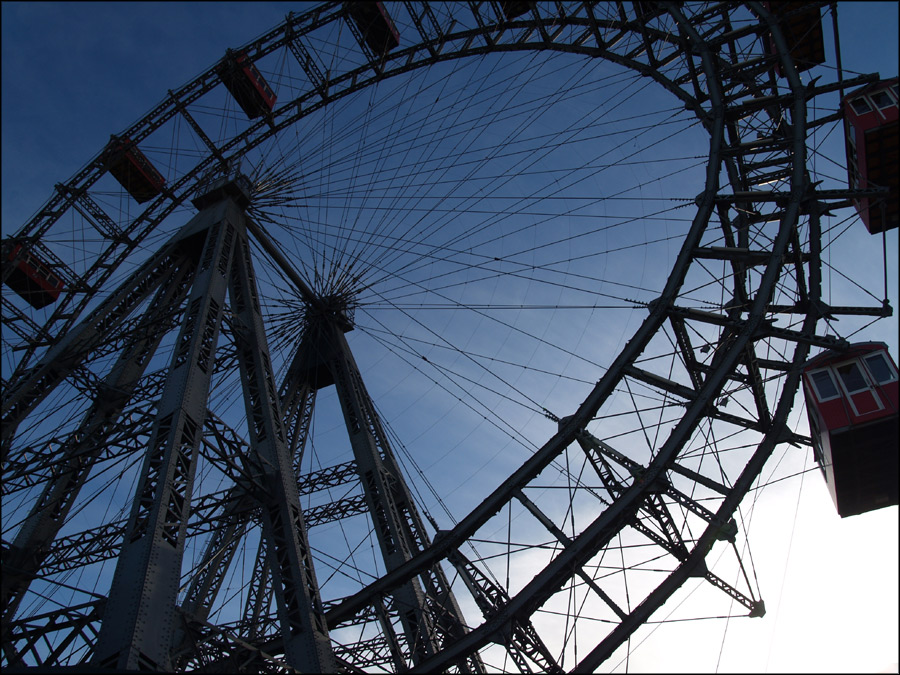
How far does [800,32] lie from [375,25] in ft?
41.0

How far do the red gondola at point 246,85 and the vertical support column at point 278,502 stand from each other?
928 cm

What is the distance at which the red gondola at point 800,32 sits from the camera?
763 inches

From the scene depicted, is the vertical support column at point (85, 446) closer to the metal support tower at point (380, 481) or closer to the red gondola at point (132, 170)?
the metal support tower at point (380, 481)

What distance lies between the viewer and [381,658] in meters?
14.9

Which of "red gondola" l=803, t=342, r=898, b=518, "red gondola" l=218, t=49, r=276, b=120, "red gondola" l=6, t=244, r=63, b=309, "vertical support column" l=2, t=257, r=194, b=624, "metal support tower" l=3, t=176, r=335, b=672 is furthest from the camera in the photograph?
"red gondola" l=218, t=49, r=276, b=120

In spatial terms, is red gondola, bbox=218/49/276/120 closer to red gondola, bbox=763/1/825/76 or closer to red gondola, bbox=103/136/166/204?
red gondola, bbox=103/136/166/204

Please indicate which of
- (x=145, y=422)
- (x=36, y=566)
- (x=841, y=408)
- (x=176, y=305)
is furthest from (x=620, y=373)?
(x=36, y=566)

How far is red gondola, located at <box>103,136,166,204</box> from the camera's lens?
23.9m

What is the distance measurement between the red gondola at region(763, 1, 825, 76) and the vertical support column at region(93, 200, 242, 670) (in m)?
15.3

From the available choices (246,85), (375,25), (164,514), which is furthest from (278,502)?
(375,25)

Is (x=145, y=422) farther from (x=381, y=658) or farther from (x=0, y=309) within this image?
(x=0, y=309)

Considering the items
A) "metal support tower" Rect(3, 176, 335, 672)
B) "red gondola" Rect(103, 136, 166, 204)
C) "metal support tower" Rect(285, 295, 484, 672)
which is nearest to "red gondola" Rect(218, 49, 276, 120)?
"red gondola" Rect(103, 136, 166, 204)

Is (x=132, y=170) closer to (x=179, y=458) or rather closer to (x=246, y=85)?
(x=246, y=85)

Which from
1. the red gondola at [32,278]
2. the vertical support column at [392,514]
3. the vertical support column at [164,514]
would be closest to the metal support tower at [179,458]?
the vertical support column at [164,514]
